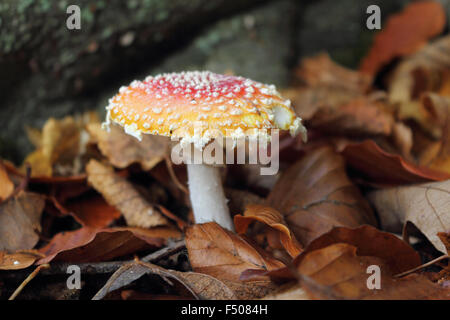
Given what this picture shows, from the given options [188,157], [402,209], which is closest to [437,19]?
[402,209]

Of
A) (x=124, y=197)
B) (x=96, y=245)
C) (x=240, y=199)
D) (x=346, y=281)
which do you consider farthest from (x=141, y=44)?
(x=346, y=281)

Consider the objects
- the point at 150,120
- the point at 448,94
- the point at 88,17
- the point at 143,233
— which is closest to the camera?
the point at 150,120

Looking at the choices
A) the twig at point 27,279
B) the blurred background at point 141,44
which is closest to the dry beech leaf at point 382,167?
the blurred background at point 141,44

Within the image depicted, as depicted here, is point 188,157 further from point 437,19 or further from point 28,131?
point 437,19

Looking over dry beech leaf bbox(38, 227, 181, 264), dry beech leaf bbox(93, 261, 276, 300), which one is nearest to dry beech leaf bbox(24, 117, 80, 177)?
dry beech leaf bbox(38, 227, 181, 264)

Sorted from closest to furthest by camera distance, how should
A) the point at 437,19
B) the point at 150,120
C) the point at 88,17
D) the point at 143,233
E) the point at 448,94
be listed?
1. the point at 150,120
2. the point at 143,233
3. the point at 88,17
4. the point at 448,94
5. the point at 437,19

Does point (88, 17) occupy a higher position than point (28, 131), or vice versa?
point (88, 17)

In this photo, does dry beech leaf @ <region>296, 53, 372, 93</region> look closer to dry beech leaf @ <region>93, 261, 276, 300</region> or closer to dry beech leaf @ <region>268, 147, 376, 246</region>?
dry beech leaf @ <region>268, 147, 376, 246</region>
